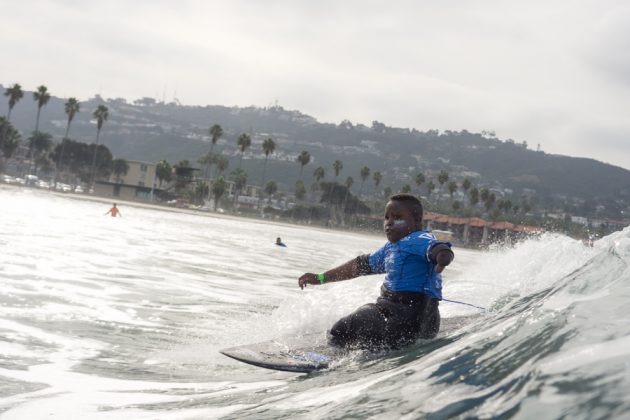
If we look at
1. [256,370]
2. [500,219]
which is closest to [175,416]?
[256,370]

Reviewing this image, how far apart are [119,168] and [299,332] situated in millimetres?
147632

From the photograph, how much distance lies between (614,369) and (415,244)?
9.11 ft

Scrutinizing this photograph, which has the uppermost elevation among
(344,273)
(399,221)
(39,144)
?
(39,144)

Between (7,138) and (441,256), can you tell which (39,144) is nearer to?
(7,138)


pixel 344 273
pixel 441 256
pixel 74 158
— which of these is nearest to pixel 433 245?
pixel 441 256

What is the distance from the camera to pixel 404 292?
16.2ft

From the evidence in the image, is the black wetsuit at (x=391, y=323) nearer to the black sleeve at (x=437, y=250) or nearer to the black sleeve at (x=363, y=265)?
the black sleeve at (x=437, y=250)

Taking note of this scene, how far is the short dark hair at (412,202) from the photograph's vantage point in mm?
5277

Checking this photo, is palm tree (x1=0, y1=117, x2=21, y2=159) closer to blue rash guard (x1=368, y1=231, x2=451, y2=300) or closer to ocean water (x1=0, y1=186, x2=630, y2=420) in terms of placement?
ocean water (x1=0, y1=186, x2=630, y2=420)

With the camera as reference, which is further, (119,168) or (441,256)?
(119,168)

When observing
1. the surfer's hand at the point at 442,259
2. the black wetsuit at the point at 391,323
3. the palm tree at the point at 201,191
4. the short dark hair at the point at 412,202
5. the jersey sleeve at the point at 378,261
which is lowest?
the black wetsuit at the point at 391,323

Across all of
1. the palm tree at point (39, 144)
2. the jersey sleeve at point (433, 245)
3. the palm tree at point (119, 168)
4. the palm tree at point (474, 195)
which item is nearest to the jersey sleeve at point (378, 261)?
the jersey sleeve at point (433, 245)

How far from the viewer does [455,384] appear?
9.32 feet

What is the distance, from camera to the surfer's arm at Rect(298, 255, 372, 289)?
588 cm
